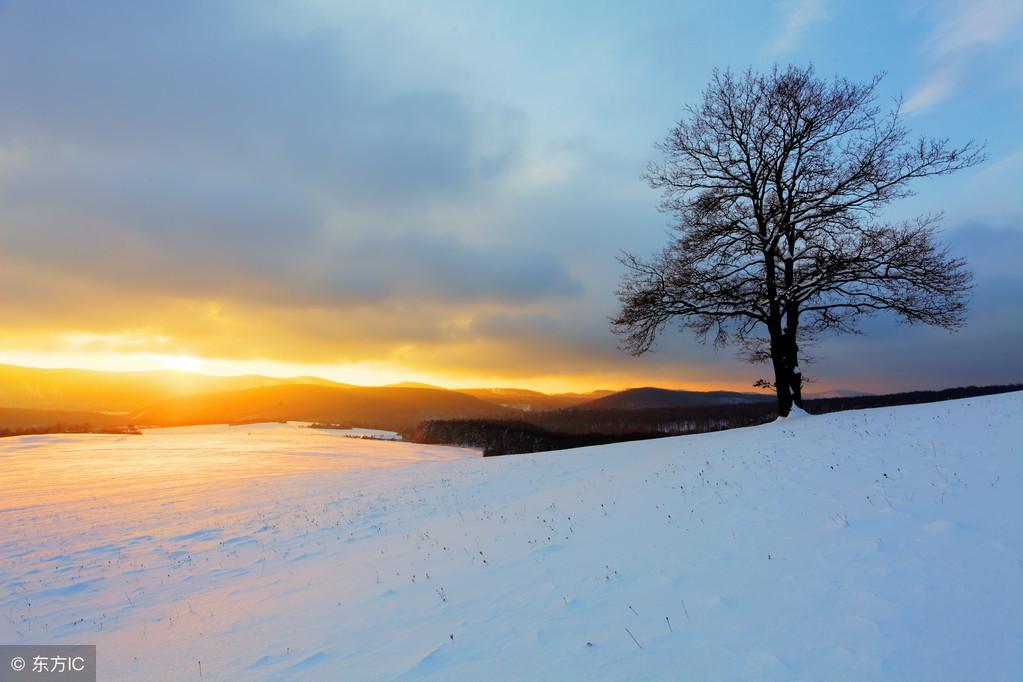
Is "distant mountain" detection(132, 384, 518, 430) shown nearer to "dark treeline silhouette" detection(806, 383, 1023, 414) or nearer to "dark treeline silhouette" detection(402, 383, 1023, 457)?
"dark treeline silhouette" detection(402, 383, 1023, 457)

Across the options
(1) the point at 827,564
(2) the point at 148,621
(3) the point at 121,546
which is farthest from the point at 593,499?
(3) the point at 121,546

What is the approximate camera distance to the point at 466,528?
11.2m

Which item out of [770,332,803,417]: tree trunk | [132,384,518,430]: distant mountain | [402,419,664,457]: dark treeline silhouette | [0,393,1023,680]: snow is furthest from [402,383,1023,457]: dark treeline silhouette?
[132,384,518,430]: distant mountain

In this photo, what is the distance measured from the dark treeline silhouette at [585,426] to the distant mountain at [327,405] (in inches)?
1760

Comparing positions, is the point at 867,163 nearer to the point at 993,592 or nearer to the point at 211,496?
the point at 993,592

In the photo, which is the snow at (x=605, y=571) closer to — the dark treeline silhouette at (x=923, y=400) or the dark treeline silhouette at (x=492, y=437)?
the dark treeline silhouette at (x=923, y=400)

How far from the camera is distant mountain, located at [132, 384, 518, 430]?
14200 centimetres

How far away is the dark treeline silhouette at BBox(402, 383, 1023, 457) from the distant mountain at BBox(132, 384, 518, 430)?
44.7 metres

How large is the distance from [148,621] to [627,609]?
26.6ft

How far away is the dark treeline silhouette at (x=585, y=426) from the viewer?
154 feet

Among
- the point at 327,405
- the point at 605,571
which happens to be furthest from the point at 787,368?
the point at 327,405

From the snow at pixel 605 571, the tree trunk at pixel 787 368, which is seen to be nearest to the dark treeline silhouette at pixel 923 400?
the tree trunk at pixel 787 368

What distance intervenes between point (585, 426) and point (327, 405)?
364 feet

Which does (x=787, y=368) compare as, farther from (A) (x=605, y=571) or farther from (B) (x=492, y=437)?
(B) (x=492, y=437)
